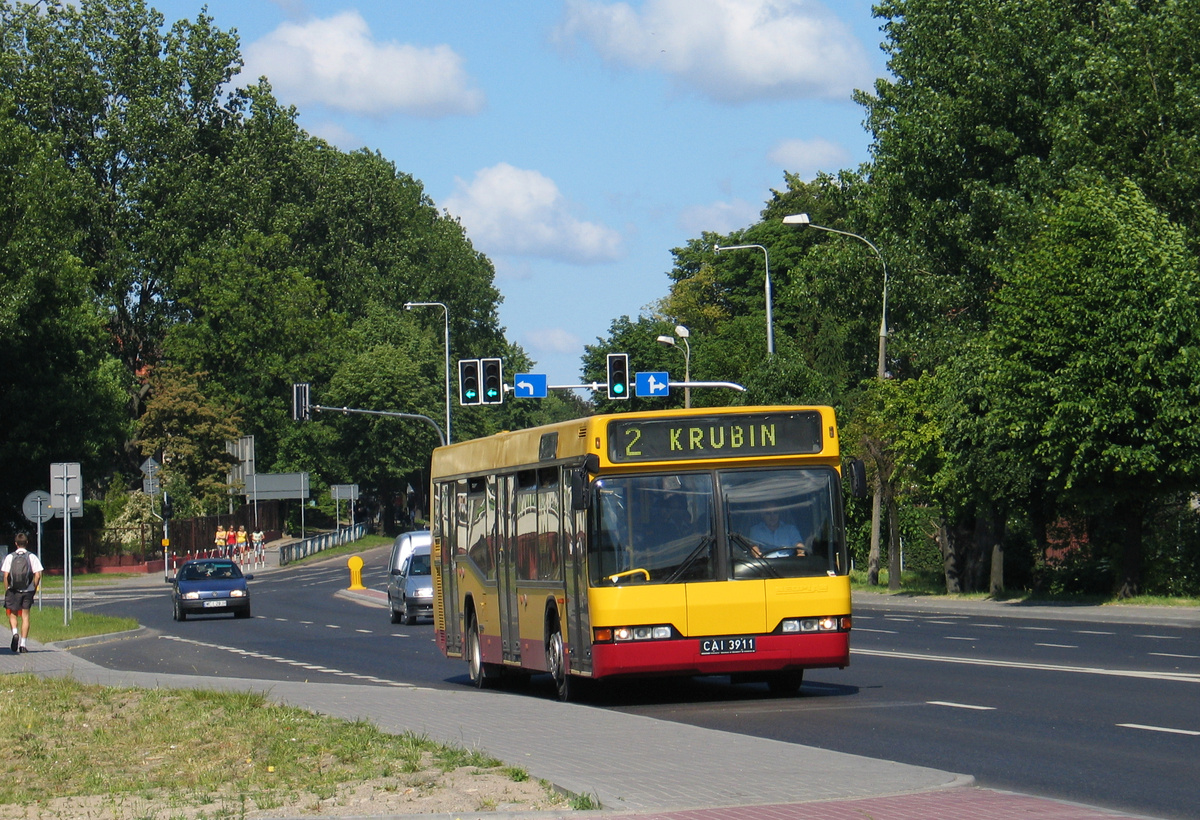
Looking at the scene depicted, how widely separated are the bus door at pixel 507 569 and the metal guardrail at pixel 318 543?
63985mm

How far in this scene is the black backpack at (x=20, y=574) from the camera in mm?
27073

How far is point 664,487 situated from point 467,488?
4.89 m

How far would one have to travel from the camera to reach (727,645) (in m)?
15.5

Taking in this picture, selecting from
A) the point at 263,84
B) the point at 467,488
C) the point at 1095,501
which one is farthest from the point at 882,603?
the point at 263,84

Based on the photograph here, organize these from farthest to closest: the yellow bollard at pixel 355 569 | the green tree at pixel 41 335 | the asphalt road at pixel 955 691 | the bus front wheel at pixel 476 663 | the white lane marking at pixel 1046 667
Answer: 1. the green tree at pixel 41 335
2. the yellow bollard at pixel 355 569
3. the bus front wheel at pixel 476 663
4. the white lane marking at pixel 1046 667
5. the asphalt road at pixel 955 691

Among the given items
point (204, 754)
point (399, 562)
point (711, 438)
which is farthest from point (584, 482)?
point (399, 562)

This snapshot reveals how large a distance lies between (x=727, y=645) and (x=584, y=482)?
1.98 meters

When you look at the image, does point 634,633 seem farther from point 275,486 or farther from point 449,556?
point 275,486

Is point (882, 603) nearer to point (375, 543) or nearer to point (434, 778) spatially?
point (434, 778)

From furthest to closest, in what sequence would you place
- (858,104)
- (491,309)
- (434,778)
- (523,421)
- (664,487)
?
1. (523,421)
2. (491,309)
3. (858,104)
4. (664,487)
5. (434,778)

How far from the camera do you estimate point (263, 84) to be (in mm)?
87188

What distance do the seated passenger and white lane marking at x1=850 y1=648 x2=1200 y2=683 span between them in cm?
405

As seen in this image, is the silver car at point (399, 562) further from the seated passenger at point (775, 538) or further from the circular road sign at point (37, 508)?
the seated passenger at point (775, 538)

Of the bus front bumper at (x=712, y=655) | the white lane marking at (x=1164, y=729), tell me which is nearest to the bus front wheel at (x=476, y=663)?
the bus front bumper at (x=712, y=655)
